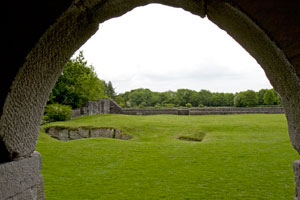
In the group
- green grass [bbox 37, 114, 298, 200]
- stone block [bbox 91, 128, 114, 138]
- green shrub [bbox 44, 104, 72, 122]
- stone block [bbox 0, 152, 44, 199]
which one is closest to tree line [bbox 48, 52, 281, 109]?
green shrub [bbox 44, 104, 72, 122]

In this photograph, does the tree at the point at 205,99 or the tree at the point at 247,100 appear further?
the tree at the point at 205,99

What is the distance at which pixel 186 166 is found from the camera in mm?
6496

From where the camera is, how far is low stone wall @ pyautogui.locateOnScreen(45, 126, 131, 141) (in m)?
12.8

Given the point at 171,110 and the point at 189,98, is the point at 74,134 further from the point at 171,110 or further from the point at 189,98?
the point at 189,98

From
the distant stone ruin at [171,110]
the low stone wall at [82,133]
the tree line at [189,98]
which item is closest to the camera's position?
the low stone wall at [82,133]

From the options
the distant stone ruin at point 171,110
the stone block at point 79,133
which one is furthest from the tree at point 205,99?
the stone block at point 79,133

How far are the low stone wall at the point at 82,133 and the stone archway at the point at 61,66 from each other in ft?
31.8

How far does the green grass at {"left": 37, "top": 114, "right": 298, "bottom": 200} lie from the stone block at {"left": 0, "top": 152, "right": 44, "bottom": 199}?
2.53 metres

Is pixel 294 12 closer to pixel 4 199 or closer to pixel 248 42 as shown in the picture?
pixel 248 42

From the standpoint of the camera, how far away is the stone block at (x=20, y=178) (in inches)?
82.9

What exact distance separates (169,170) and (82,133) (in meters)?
8.36

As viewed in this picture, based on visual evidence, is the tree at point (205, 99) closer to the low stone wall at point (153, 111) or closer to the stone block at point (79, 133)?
the low stone wall at point (153, 111)

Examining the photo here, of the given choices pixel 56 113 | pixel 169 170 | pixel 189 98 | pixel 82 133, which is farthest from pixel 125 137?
pixel 189 98

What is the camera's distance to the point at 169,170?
6.21 m
